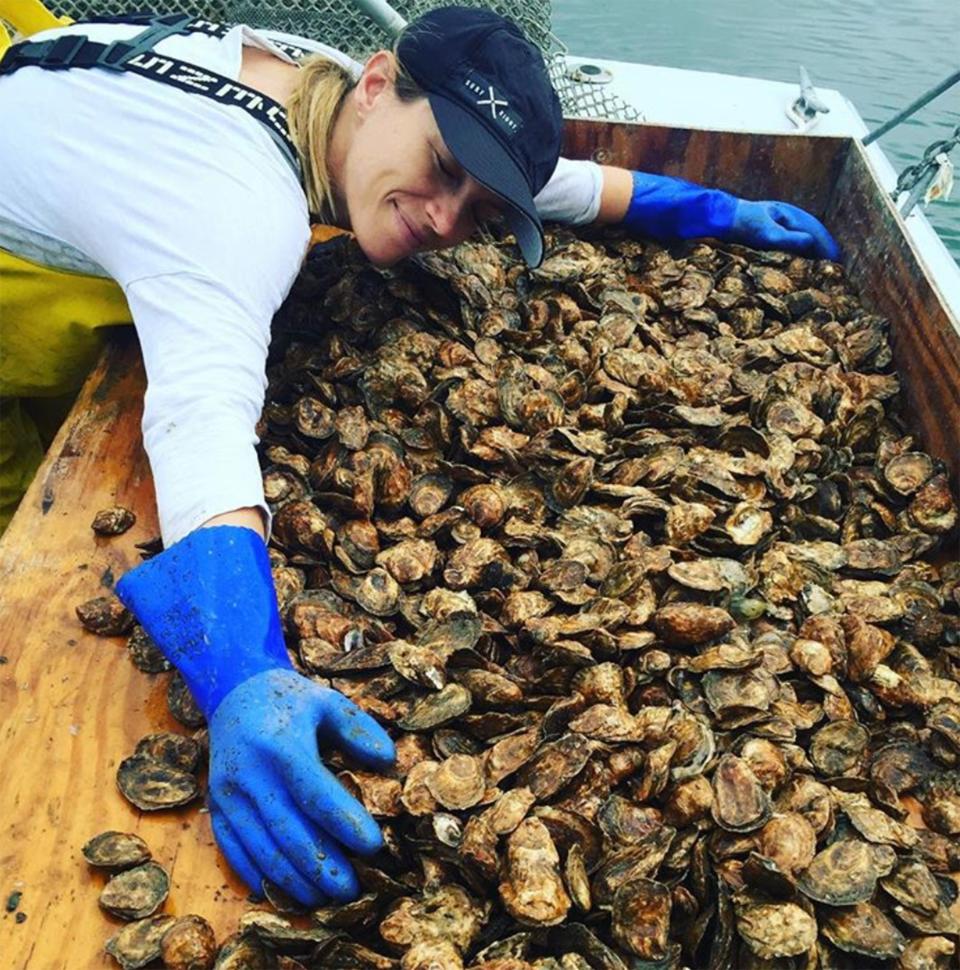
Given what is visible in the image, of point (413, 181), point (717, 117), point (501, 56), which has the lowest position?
point (717, 117)

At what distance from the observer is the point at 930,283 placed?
285cm

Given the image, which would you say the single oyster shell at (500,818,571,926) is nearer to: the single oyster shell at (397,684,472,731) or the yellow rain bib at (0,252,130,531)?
the single oyster shell at (397,684,472,731)

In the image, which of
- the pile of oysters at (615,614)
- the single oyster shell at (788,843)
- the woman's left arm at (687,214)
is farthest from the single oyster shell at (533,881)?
the woman's left arm at (687,214)

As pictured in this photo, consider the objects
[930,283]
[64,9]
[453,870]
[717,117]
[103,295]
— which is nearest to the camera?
[453,870]

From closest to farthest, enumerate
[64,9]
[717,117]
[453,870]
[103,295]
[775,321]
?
[453,870] < [103,295] < [775,321] < [64,9] < [717,117]

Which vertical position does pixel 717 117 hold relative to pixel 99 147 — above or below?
below

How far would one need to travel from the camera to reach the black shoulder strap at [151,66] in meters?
2.24

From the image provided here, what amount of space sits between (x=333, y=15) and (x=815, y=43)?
26.5 feet

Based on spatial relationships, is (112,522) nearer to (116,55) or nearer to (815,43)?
(116,55)

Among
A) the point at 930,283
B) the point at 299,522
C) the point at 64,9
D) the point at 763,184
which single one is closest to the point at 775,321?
the point at 930,283

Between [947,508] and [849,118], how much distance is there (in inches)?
123

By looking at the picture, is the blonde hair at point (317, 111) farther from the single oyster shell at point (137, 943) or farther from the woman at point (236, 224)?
the single oyster shell at point (137, 943)

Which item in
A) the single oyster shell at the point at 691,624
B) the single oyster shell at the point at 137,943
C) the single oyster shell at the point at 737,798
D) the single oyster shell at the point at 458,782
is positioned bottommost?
the single oyster shell at the point at 137,943

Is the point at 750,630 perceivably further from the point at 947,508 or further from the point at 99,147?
the point at 99,147
